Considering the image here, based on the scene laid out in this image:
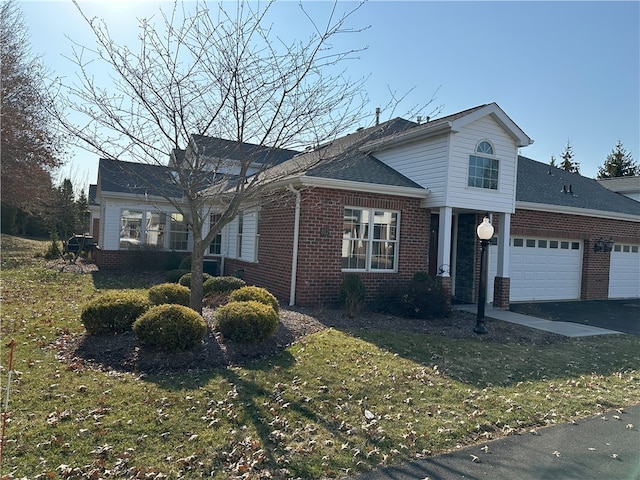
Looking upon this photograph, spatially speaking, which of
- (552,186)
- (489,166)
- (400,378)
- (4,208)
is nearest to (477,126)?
(489,166)

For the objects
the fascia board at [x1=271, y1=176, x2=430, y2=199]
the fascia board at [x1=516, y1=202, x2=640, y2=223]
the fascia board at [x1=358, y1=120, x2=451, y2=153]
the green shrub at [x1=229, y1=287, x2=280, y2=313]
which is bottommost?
the green shrub at [x1=229, y1=287, x2=280, y2=313]

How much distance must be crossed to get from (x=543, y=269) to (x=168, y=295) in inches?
510

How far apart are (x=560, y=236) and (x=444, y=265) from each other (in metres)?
6.30

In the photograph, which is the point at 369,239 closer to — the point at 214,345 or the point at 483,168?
the point at 483,168

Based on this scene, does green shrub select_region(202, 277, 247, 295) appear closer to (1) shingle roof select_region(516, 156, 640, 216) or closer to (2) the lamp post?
(2) the lamp post

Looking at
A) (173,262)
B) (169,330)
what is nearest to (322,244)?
(169,330)

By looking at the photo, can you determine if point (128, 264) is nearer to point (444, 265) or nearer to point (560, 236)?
point (444, 265)

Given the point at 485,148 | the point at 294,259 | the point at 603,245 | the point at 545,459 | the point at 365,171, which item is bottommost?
the point at 545,459

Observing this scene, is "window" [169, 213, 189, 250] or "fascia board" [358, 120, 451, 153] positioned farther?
"window" [169, 213, 189, 250]

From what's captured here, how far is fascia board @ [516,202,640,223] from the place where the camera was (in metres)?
14.8

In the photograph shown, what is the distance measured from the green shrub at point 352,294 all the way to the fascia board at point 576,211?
262 inches

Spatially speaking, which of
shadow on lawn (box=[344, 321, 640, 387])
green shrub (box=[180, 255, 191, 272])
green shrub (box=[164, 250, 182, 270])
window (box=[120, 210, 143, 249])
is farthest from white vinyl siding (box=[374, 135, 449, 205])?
window (box=[120, 210, 143, 249])

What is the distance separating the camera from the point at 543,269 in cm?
1598

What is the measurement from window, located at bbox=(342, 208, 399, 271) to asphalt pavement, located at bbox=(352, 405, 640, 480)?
740 centimetres
